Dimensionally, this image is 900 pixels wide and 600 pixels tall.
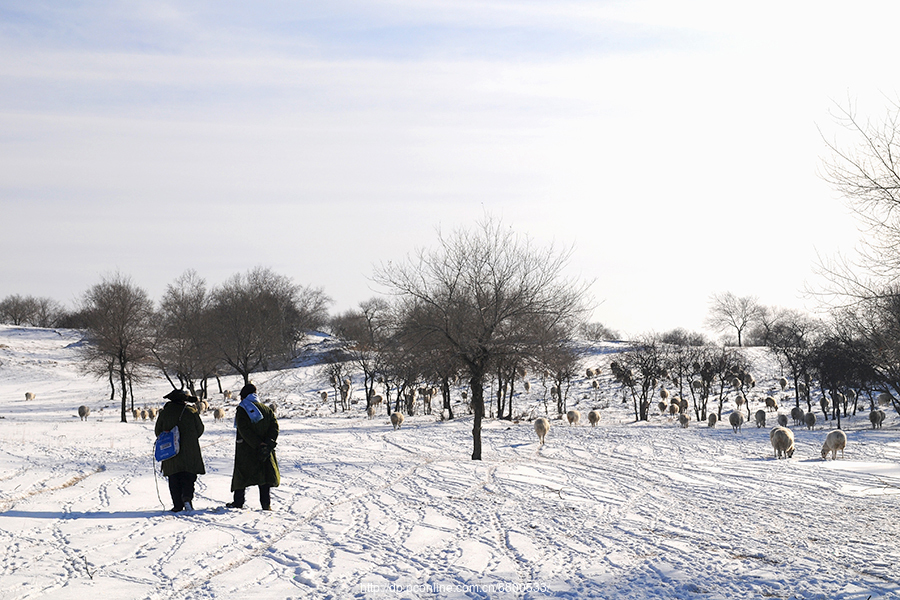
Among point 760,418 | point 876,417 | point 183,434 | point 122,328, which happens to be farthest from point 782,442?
point 122,328

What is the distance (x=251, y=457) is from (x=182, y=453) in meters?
0.88

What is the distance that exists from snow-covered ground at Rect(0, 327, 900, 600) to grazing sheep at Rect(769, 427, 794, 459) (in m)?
0.60

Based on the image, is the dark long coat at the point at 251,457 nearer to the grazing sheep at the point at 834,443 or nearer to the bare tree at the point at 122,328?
the grazing sheep at the point at 834,443

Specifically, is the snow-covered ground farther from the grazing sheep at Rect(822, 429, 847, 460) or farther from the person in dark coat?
the grazing sheep at Rect(822, 429, 847, 460)

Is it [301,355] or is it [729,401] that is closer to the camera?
[729,401]

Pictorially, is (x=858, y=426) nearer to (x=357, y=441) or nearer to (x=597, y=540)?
(x=357, y=441)

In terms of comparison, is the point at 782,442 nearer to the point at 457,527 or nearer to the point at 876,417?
the point at 457,527

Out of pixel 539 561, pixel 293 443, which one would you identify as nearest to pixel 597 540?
pixel 539 561

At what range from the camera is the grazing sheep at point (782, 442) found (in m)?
19.7

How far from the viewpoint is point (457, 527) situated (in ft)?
28.6

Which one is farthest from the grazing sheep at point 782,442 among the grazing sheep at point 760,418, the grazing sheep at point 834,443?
the grazing sheep at point 760,418

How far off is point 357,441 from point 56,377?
4991 cm

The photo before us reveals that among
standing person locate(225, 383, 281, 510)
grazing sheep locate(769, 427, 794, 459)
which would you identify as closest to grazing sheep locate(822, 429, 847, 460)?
grazing sheep locate(769, 427, 794, 459)

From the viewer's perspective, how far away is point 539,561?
7012mm
